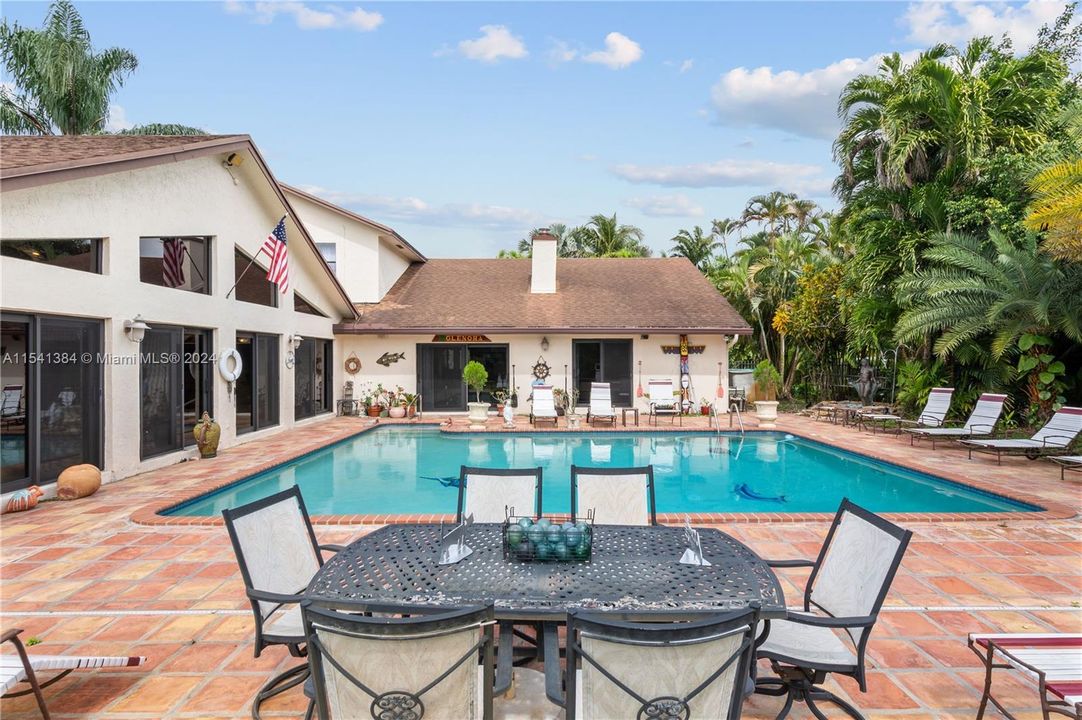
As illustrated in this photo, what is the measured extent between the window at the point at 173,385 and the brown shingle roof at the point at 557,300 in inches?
Result: 231

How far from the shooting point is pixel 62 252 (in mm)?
7496

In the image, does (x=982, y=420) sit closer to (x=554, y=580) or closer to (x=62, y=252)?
(x=554, y=580)

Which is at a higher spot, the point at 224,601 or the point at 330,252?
the point at 330,252

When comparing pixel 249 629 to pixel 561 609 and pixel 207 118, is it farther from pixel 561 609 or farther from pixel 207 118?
pixel 207 118

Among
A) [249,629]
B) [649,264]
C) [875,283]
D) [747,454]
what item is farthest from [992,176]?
[249,629]

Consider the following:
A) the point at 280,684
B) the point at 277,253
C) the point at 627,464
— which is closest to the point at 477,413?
the point at 627,464

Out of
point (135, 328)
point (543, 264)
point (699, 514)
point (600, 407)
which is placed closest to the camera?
point (699, 514)

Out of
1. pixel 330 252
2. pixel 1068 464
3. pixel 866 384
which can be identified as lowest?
pixel 1068 464

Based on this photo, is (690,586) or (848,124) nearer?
(690,586)

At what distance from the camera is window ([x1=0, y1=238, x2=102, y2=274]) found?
6.88m

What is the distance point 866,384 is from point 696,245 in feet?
64.1

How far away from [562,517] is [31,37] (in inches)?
1127

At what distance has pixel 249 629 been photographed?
153 inches

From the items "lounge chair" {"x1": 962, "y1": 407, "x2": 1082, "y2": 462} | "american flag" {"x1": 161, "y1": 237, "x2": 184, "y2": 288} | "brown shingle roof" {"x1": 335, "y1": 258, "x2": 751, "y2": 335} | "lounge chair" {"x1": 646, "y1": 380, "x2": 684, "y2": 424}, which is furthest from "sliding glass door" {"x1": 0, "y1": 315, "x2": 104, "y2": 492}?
"lounge chair" {"x1": 962, "y1": 407, "x2": 1082, "y2": 462}
